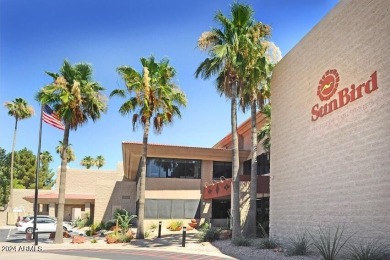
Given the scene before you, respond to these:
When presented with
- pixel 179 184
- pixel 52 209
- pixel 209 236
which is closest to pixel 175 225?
pixel 179 184

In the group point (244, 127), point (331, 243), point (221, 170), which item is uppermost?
point (244, 127)

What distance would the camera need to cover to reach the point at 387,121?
12.4 meters

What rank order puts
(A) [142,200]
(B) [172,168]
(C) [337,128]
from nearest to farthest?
1. (C) [337,128]
2. (A) [142,200]
3. (B) [172,168]

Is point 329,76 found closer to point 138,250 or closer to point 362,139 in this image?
point 362,139

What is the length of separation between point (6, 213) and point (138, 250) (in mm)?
38629

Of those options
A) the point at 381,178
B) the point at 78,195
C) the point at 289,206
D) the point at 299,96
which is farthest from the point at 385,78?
the point at 78,195

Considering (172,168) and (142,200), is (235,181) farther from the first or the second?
(172,168)

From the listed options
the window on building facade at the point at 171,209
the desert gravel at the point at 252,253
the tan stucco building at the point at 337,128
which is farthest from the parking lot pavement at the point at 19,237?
the tan stucco building at the point at 337,128

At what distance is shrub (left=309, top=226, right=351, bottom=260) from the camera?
13.8 meters

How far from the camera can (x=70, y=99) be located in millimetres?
23094

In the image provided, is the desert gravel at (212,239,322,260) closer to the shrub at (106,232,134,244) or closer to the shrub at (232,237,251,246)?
the shrub at (232,237,251,246)

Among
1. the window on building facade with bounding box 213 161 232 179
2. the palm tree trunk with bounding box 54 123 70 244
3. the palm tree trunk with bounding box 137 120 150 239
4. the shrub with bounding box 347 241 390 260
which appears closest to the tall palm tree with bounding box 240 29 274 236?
the palm tree trunk with bounding box 137 120 150 239

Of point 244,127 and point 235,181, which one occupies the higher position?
point 244,127

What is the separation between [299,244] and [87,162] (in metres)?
74.1
